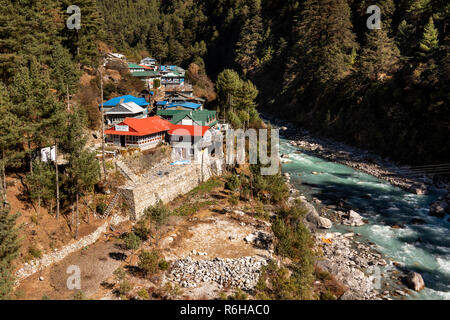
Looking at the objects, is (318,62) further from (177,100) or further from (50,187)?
(50,187)

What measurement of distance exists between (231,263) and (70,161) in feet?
47.7

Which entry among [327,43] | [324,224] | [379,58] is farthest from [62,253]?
[327,43]

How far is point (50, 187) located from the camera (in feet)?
73.0

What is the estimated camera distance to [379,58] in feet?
194

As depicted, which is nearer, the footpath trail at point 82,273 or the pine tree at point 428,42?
the footpath trail at point 82,273

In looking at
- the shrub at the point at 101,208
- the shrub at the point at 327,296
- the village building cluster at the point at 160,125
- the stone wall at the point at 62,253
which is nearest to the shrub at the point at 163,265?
the stone wall at the point at 62,253

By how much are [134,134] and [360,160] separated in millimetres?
38216

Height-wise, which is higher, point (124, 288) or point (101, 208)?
Answer: point (101, 208)

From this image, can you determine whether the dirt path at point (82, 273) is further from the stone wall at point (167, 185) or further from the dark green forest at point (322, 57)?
the dark green forest at point (322, 57)

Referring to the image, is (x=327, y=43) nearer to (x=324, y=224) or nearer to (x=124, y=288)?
(x=324, y=224)

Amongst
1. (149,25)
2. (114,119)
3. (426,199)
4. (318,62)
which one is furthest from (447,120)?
(149,25)

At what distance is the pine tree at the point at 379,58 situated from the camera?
5869 centimetres

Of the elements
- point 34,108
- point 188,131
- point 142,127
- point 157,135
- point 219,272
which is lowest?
point 219,272

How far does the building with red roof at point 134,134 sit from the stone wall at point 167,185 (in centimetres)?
455
